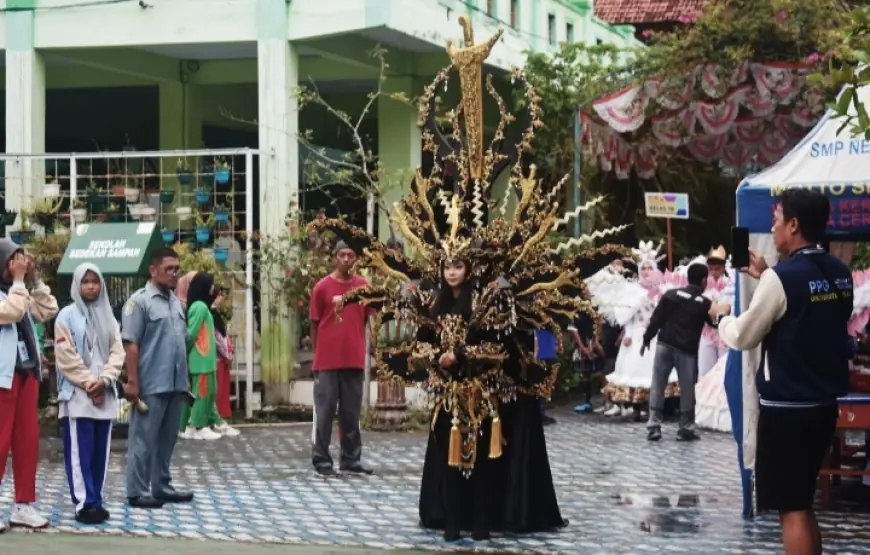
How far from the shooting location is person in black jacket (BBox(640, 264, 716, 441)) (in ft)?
51.0

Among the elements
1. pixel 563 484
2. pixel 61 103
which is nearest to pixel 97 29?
pixel 61 103

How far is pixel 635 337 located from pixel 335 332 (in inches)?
→ 241

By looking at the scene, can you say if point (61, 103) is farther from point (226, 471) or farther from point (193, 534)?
point (193, 534)

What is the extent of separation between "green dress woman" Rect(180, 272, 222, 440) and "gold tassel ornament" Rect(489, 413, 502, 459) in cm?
576

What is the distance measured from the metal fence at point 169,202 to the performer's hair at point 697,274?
17.1ft

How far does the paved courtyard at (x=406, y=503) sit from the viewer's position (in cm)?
955

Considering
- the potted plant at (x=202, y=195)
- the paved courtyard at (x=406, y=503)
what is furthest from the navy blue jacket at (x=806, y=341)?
the potted plant at (x=202, y=195)

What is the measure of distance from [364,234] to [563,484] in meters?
3.20

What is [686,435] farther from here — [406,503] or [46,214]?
[46,214]

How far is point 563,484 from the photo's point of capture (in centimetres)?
1219

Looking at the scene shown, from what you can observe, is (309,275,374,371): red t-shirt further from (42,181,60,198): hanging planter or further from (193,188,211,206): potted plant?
(42,181,60,198): hanging planter

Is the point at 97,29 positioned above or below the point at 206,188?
above

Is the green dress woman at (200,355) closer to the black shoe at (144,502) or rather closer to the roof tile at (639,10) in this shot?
the black shoe at (144,502)

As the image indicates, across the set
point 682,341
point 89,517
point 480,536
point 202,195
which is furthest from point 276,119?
point 480,536
